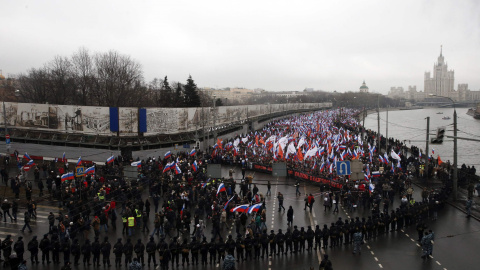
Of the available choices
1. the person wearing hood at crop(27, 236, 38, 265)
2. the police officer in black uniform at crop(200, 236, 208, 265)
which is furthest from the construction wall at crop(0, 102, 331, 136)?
the police officer in black uniform at crop(200, 236, 208, 265)

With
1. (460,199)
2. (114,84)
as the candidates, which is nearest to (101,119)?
(114,84)

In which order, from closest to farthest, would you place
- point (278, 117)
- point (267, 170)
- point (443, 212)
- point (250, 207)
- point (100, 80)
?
1. point (250, 207)
2. point (443, 212)
3. point (267, 170)
4. point (100, 80)
5. point (278, 117)

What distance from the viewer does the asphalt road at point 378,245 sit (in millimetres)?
A: 14141

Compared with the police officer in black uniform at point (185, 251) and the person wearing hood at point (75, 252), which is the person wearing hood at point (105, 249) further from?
the police officer in black uniform at point (185, 251)

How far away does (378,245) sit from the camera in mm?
16266

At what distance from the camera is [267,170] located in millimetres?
31891

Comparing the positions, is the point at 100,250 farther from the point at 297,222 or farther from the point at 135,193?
the point at 297,222

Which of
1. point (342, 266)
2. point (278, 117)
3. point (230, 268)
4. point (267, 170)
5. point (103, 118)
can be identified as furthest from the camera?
point (278, 117)

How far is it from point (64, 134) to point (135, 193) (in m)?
19.0

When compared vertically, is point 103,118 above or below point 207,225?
above

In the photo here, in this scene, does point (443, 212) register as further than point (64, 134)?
No

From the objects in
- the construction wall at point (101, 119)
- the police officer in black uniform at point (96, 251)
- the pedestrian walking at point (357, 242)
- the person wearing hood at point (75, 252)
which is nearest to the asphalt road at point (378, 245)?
the pedestrian walking at point (357, 242)

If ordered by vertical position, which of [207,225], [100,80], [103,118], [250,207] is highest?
[100,80]

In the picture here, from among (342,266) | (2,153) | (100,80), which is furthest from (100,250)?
(100,80)
